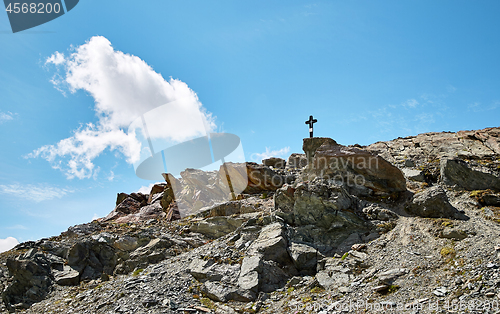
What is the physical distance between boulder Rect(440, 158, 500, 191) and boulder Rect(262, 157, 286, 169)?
20733 millimetres

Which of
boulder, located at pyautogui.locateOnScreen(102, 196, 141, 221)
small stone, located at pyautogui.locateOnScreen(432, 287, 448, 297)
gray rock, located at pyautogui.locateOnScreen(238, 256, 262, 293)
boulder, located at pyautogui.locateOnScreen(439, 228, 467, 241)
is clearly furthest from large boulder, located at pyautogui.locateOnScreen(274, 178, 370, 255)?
boulder, located at pyautogui.locateOnScreen(102, 196, 141, 221)

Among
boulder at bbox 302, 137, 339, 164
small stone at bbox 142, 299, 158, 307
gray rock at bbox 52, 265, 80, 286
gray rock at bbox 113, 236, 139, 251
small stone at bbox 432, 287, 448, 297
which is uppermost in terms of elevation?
boulder at bbox 302, 137, 339, 164

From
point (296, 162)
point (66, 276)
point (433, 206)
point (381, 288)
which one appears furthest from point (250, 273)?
point (296, 162)

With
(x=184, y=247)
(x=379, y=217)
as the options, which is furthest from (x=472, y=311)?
(x=184, y=247)

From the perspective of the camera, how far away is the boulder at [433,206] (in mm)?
15742

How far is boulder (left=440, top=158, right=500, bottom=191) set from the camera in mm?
18752

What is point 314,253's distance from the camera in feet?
47.1

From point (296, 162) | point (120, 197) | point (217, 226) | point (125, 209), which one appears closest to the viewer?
point (217, 226)

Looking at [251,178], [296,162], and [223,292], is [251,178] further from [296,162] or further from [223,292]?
[223,292]

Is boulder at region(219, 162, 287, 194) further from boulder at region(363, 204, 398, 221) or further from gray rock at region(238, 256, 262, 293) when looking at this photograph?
gray rock at region(238, 256, 262, 293)

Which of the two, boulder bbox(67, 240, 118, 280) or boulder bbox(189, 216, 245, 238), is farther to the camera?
boulder bbox(189, 216, 245, 238)

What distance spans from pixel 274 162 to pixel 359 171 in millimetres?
18125

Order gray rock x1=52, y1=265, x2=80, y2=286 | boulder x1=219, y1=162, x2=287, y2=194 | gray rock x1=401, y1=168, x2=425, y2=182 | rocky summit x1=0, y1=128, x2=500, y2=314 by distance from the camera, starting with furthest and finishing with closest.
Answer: boulder x1=219, y1=162, x2=287, y2=194 → gray rock x1=401, y1=168, x2=425, y2=182 → gray rock x1=52, y1=265, x2=80, y2=286 → rocky summit x1=0, y1=128, x2=500, y2=314

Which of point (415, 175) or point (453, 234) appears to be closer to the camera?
point (453, 234)
